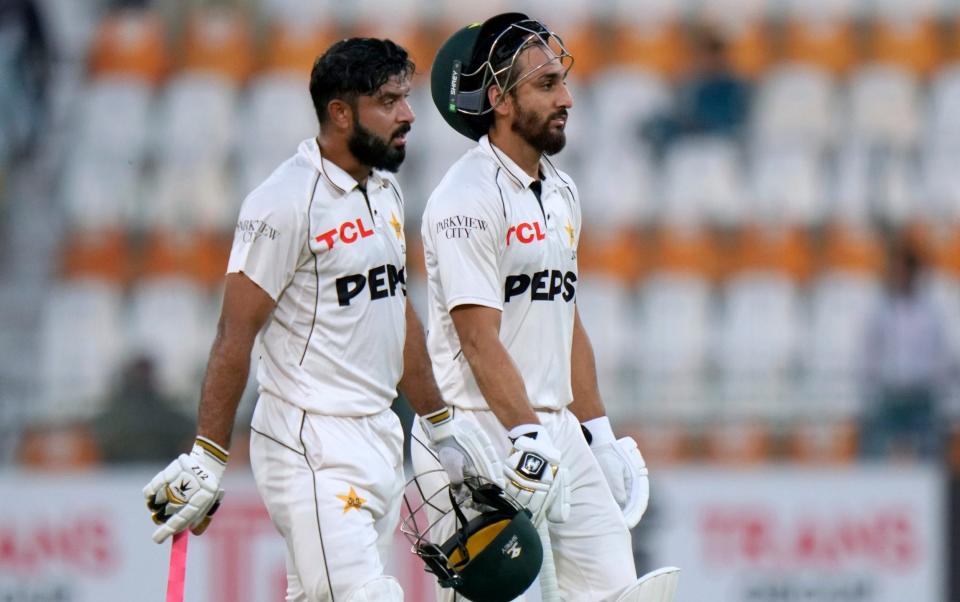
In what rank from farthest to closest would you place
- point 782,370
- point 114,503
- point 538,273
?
point 782,370
point 114,503
point 538,273

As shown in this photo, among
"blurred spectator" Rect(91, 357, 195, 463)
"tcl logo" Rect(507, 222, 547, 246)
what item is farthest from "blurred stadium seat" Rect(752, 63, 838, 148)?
"tcl logo" Rect(507, 222, 547, 246)

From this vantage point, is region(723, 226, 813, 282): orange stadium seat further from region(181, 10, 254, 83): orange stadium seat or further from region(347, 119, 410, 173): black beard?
region(347, 119, 410, 173): black beard

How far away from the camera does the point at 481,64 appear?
4766 millimetres

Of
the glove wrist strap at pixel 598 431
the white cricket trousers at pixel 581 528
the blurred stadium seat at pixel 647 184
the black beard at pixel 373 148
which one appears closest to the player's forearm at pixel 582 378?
the glove wrist strap at pixel 598 431

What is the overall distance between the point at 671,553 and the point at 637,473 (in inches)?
105

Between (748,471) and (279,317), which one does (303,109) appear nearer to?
(748,471)

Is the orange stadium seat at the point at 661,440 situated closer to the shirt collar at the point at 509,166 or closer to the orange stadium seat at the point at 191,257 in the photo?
the orange stadium seat at the point at 191,257

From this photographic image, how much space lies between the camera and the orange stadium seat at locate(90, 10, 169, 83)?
35.1ft

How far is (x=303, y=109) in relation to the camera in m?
10.4

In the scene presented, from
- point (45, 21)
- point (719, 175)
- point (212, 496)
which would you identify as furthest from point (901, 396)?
point (45, 21)

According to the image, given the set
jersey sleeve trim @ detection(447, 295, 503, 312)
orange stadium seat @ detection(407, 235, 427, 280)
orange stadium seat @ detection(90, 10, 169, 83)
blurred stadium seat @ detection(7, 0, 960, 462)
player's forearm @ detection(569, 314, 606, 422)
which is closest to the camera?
jersey sleeve trim @ detection(447, 295, 503, 312)

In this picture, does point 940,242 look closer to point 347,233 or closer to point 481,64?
point 481,64

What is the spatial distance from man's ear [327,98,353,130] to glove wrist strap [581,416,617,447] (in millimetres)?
1207

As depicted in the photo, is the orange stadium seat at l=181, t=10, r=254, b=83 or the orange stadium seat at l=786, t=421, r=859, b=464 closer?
the orange stadium seat at l=786, t=421, r=859, b=464
